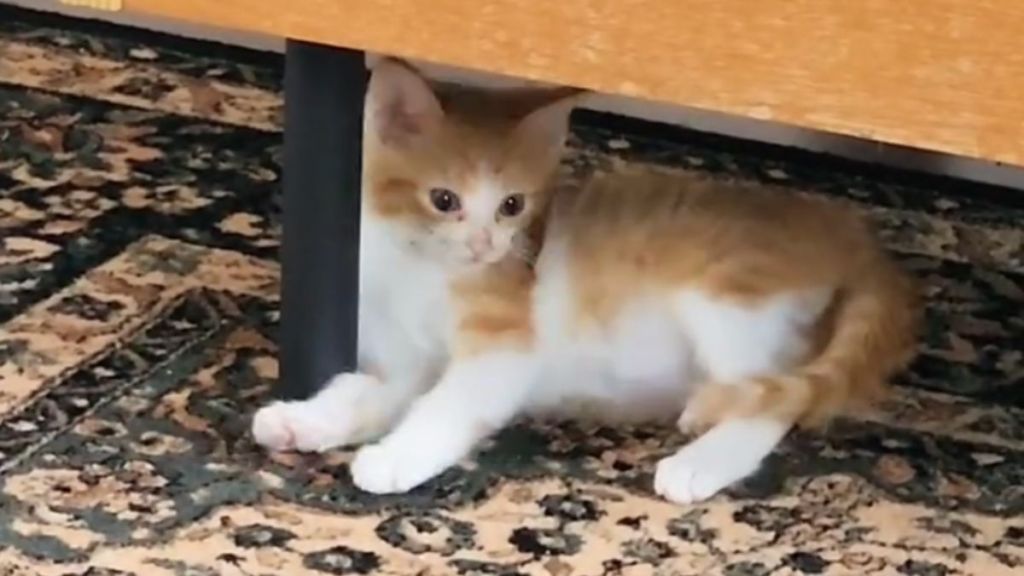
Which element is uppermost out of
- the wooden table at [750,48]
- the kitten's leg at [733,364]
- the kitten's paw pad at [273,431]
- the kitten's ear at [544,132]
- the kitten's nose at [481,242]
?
the wooden table at [750,48]

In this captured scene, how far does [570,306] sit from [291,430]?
274mm

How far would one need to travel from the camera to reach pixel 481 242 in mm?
1521

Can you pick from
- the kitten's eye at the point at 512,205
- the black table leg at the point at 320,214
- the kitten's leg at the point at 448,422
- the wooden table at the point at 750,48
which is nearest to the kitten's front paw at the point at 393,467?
the kitten's leg at the point at 448,422

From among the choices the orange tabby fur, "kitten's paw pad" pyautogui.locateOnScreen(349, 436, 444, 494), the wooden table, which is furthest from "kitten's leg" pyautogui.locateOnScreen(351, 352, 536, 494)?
the wooden table

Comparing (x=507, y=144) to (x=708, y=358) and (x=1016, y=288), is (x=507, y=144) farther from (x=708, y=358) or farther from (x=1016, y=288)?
(x=1016, y=288)

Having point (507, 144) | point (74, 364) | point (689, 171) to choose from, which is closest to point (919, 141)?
point (507, 144)

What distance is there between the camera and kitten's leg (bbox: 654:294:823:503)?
1.45 metres

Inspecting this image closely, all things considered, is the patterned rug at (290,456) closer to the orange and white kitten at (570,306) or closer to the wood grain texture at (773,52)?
the orange and white kitten at (570,306)

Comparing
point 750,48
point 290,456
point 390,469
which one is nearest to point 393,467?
point 390,469

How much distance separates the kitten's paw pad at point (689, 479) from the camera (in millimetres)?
1438

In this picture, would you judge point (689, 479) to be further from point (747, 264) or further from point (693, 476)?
point (747, 264)

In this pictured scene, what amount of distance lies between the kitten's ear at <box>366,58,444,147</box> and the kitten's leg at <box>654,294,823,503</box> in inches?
10.8

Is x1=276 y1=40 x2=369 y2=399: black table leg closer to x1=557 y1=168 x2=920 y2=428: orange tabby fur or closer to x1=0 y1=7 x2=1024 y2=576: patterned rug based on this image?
x1=0 y1=7 x2=1024 y2=576: patterned rug

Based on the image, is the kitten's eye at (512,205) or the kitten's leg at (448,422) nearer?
the kitten's leg at (448,422)
